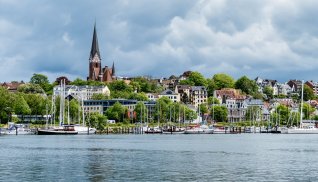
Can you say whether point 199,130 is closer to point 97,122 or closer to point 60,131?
point 97,122

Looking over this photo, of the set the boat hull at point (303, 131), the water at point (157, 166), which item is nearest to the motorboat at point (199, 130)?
the boat hull at point (303, 131)

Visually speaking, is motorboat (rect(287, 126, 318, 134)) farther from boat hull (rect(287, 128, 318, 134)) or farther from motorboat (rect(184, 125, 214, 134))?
motorboat (rect(184, 125, 214, 134))

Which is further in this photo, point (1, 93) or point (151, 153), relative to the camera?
point (1, 93)

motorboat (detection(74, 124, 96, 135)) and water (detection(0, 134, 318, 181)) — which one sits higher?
motorboat (detection(74, 124, 96, 135))

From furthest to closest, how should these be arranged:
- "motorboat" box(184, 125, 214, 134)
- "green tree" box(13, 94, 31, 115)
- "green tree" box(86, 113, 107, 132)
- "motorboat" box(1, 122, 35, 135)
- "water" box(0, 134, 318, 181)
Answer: "motorboat" box(184, 125, 214, 134)
"green tree" box(13, 94, 31, 115)
"green tree" box(86, 113, 107, 132)
"motorboat" box(1, 122, 35, 135)
"water" box(0, 134, 318, 181)

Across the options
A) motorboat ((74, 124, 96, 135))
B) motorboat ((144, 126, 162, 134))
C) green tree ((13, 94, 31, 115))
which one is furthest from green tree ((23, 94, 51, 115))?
motorboat ((144, 126, 162, 134))

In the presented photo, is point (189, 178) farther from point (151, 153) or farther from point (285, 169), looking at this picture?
point (151, 153)

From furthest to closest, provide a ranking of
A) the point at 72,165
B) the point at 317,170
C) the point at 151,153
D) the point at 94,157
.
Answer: the point at 151,153
the point at 94,157
the point at 72,165
the point at 317,170

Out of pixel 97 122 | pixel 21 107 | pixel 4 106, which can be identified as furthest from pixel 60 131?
pixel 4 106

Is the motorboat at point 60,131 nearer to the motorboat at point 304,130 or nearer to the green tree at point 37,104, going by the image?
the green tree at point 37,104

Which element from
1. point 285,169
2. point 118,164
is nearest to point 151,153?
point 118,164

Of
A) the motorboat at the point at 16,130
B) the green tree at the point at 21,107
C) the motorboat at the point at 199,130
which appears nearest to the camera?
the motorboat at the point at 16,130

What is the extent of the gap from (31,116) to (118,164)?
12235cm

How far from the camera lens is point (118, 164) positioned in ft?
217
